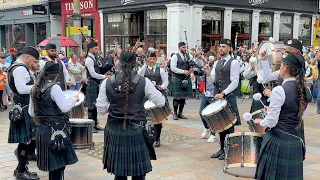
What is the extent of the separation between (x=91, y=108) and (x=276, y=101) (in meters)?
5.34

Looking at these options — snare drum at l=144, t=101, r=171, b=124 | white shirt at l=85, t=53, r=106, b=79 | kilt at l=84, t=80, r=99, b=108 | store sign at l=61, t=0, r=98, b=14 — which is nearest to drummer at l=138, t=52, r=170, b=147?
snare drum at l=144, t=101, r=171, b=124

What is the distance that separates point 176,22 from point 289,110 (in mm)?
12438

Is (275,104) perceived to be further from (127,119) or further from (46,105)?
(46,105)

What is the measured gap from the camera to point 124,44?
19.5 meters

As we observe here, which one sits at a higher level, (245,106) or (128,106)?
(128,106)

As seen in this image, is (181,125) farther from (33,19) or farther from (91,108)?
(33,19)

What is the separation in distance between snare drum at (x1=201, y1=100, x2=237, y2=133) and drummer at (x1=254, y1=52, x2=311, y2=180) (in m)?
1.74

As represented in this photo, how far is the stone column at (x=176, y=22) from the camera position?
15633mm

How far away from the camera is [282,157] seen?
3.79 meters

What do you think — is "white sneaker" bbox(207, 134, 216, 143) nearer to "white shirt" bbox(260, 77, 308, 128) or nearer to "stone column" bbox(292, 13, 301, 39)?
"white shirt" bbox(260, 77, 308, 128)

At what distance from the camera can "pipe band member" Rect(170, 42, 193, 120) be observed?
953 cm

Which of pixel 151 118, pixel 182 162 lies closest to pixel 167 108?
pixel 151 118

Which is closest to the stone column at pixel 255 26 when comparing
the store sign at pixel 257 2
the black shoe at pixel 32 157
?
the store sign at pixel 257 2

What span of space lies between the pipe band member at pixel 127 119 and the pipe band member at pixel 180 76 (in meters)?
5.43
